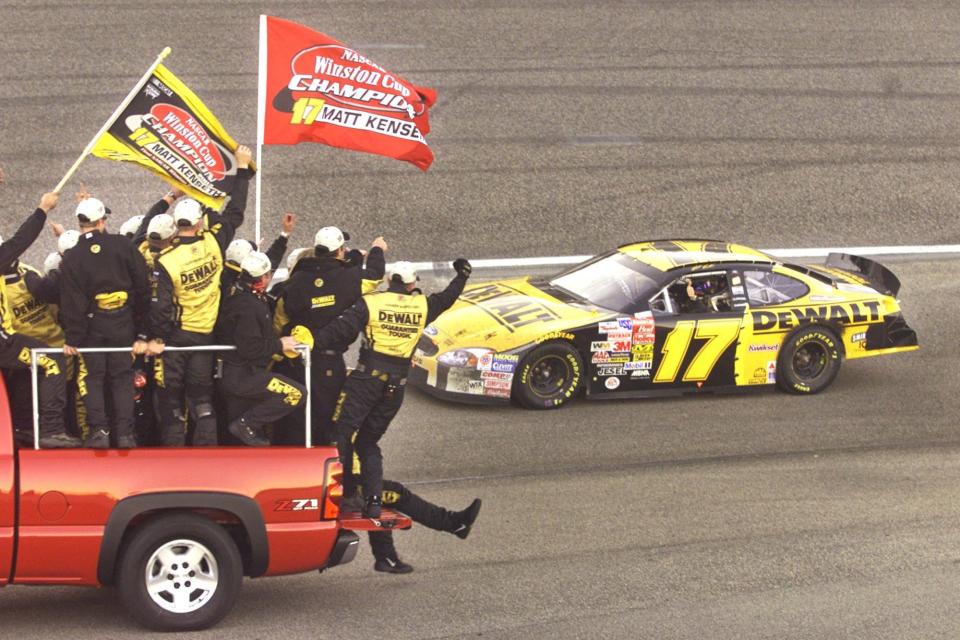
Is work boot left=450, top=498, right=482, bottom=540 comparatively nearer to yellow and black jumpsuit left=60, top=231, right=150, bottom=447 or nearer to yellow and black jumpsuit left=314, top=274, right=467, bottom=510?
yellow and black jumpsuit left=314, top=274, right=467, bottom=510

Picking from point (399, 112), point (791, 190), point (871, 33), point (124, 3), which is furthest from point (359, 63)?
point (871, 33)

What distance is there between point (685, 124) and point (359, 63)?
29.9 ft

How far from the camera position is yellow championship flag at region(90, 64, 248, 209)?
10.3 m

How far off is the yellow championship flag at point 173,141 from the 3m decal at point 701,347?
15.2ft

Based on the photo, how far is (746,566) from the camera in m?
9.48

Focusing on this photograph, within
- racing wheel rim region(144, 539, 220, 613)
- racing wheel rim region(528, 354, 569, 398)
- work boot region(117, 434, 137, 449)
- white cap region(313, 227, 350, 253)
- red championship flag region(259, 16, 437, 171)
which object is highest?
red championship flag region(259, 16, 437, 171)

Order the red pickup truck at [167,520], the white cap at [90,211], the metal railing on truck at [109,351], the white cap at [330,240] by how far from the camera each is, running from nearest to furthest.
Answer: the red pickup truck at [167,520] < the metal railing on truck at [109,351] < the white cap at [90,211] < the white cap at [330,240]

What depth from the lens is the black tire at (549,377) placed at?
12695 millimetres

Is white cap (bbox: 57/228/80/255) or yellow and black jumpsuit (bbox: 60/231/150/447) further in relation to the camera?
white cap (bbox: 57/228/80/255)

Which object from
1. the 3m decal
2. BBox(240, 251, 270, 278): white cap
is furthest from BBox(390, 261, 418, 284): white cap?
the 3m decal

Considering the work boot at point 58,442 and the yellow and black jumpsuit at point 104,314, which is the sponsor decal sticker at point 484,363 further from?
the work boot at point 58,442

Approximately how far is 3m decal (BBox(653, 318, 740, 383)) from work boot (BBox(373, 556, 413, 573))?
454cm

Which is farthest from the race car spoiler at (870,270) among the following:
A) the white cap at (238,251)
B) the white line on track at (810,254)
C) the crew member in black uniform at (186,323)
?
the crew member in black uniform at (186,323)

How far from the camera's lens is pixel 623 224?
17.7 metres
